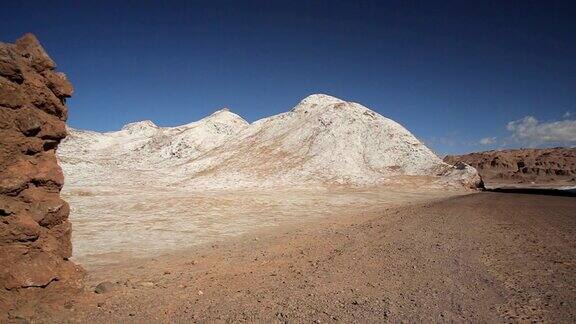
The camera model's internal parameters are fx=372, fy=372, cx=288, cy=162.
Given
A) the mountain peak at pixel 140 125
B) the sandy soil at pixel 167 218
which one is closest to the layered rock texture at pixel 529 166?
the sandy soil at pixel 167 218

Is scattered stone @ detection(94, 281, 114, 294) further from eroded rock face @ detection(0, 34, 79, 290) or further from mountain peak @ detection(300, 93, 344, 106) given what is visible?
mountain peak @ detection(300, 93, 344, 106)

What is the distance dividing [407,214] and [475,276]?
970 cm

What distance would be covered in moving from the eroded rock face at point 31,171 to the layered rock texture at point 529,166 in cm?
8064

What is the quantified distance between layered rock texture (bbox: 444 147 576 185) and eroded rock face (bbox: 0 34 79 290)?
80.6m

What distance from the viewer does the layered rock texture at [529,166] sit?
249 feet

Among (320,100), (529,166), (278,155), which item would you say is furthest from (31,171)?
(529,166)

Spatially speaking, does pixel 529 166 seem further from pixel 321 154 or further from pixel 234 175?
pixel 234 175

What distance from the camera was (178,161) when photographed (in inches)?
1987

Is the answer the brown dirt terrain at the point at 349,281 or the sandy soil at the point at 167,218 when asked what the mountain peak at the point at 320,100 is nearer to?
the sandy soil at the point at 167,218

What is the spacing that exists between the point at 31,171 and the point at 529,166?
9734 cm

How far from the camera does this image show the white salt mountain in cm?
3838

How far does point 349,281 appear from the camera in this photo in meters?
7.45

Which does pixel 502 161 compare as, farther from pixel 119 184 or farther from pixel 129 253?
pixel 129 253

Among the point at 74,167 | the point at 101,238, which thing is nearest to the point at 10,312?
the point at 101,238
